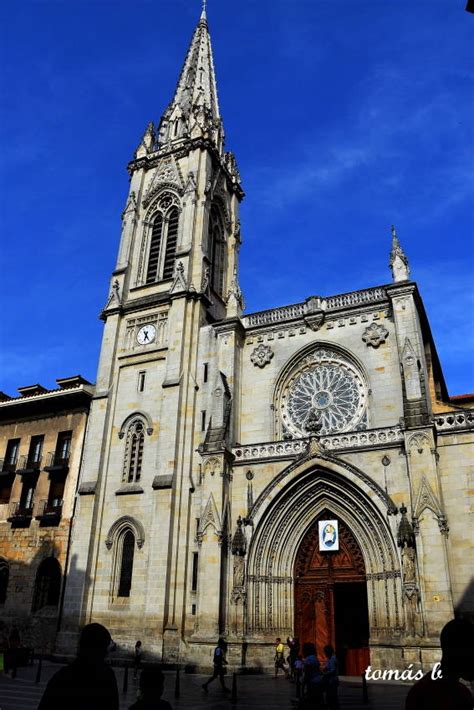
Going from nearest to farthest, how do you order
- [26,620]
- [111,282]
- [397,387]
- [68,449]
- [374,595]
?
1. [374,595]
2. [397,387]
3. [26,620]
4. [68,449]
5. [111,282]

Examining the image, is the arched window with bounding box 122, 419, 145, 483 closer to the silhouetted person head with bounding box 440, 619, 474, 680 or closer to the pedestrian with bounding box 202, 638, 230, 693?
the pedestrian with bounding box 202, 638, 230, 693

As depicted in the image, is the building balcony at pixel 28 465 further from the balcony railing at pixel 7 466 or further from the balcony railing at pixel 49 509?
the balcony railing at pixel 49 509

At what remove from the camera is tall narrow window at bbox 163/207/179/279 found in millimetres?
32116

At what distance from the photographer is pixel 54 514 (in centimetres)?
2752

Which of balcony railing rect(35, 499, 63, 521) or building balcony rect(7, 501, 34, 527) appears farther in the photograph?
building balcony rect(7, 501, 34, 527)

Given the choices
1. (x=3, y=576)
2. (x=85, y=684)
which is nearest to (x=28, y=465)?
(x=3, y=576)

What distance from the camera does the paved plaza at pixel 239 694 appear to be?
44.9 ft

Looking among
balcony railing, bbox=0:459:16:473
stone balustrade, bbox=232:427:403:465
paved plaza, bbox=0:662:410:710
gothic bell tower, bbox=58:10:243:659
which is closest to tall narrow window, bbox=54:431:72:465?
gothic bell tower, bbox=58:10:243:659

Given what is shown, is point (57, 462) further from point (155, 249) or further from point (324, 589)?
point (324, 589)

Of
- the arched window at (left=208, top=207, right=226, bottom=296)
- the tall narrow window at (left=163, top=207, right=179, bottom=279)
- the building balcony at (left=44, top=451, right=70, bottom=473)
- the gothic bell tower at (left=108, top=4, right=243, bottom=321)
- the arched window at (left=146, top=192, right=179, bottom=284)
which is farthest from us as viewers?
the arched window at (left=208, top=207, right=226, bottom=296)

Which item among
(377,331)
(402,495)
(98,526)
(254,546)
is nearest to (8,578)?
(98,526)

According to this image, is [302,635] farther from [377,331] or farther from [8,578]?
[8,578]

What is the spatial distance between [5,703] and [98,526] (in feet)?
42.5

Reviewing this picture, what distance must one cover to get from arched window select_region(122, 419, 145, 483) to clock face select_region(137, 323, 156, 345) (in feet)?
14.0
